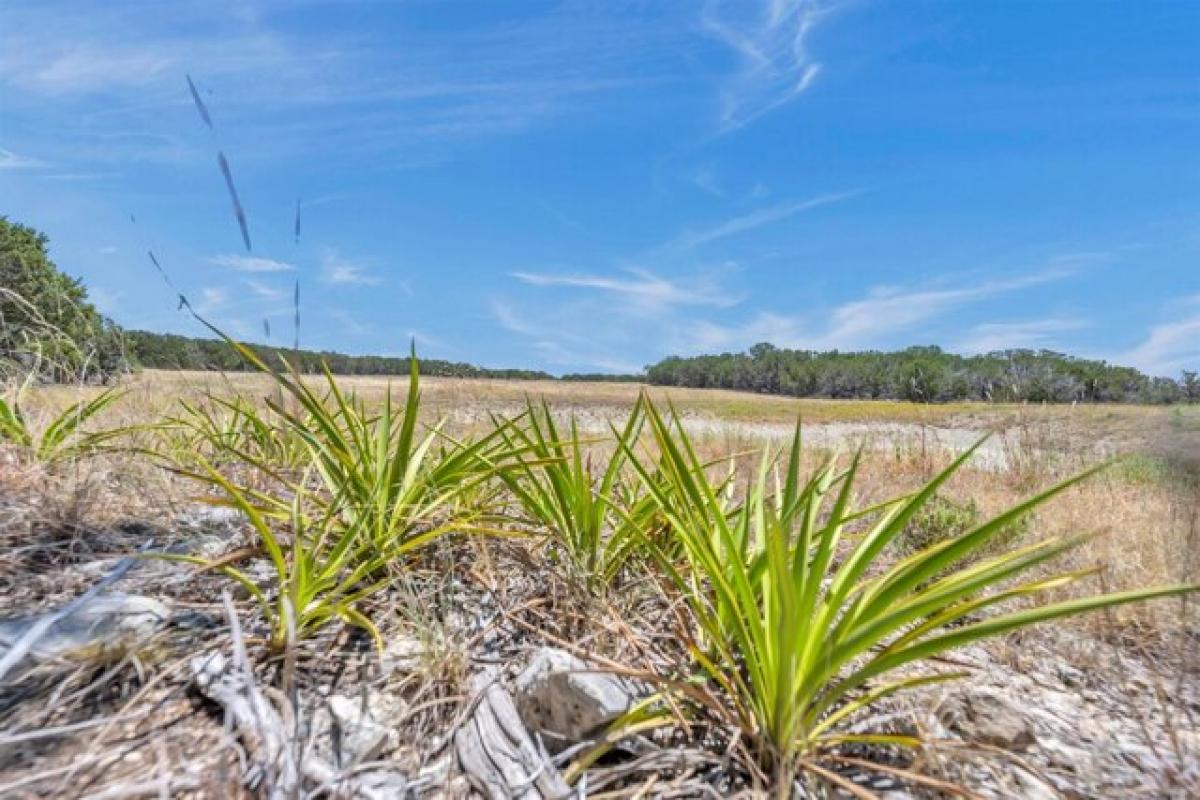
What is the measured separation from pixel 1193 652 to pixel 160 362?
6.23m

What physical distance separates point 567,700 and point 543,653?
0.18m

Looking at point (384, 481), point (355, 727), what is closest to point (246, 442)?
point (384, 481)

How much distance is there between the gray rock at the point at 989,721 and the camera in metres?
1.49

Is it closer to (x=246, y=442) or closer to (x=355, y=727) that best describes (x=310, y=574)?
(x=355, y=727)

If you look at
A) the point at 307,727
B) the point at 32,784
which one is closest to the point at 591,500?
the point at 307,727

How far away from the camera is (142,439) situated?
3.77 m

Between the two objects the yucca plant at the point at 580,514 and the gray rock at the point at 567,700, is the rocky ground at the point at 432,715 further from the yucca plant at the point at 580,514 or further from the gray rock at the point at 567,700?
the yucca plant at the point at 580,514

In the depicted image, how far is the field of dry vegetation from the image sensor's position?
1.32 metres

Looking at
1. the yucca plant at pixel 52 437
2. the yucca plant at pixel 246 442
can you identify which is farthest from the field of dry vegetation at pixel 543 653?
the yucca plant at pixel 246 442

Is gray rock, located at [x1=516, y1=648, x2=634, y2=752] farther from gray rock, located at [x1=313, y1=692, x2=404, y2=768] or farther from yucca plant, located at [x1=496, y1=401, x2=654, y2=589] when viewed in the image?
yucca plant, located at [x1=496, y1=401, x2=654, y2=589]

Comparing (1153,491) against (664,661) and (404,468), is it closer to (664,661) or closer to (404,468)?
(664,661)

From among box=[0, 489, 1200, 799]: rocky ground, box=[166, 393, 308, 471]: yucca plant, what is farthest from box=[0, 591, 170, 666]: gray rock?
box=[166, 393, 308, 471]: yucca plant

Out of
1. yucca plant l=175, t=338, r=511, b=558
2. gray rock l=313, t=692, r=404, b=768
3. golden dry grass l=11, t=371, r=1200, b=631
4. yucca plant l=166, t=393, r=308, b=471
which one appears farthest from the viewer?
yucca plant l=166, t=393, r=308, b=471

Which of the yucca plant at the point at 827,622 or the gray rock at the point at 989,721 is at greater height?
the yucca plant at the point at 827,622
